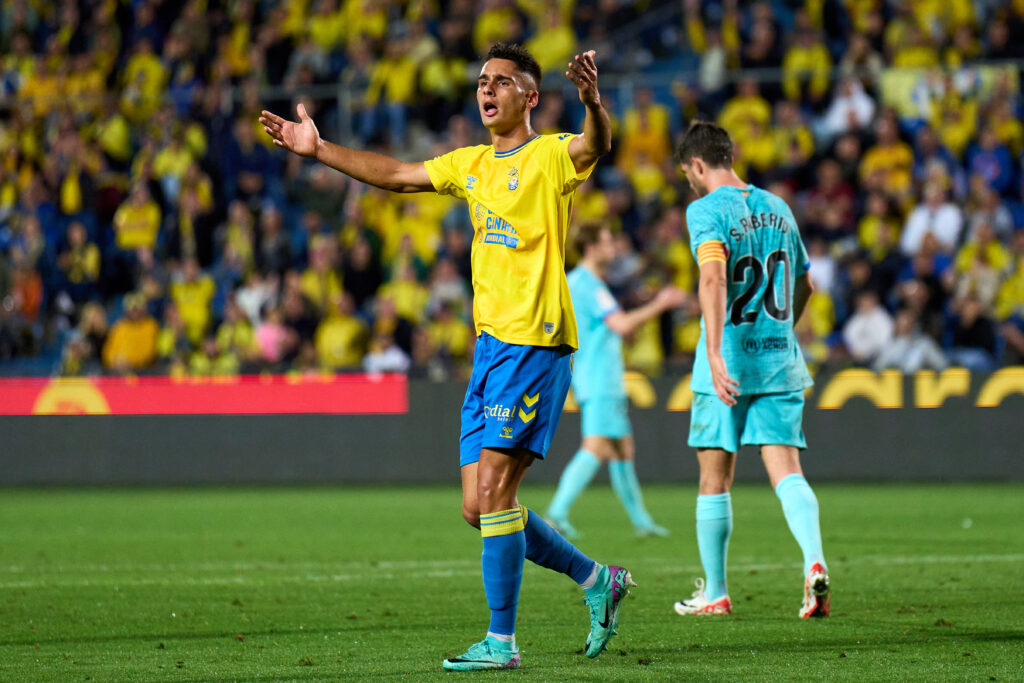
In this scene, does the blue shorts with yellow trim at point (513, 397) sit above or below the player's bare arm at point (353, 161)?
below

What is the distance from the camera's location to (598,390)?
10.6 meters

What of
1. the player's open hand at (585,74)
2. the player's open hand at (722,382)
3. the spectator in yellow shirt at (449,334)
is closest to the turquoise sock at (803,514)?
the player's open hand at (722,382)

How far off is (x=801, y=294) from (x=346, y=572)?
3.26 meters

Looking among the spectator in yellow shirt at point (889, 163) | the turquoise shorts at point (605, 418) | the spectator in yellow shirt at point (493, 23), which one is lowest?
the turquoise shorts at point (605, 418)

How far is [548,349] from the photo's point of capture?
5.37 metres

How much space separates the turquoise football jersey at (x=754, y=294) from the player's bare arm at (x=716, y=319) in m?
0.24

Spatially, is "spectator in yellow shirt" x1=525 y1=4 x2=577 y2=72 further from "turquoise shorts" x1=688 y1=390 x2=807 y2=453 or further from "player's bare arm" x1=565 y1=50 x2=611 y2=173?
"player's bare arm" x1=565 y1=50 x2=611 y2=173

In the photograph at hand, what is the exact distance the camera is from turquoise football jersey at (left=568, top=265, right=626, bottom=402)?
34.1ft

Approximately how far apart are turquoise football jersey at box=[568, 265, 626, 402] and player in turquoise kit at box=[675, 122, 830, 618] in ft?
11.7

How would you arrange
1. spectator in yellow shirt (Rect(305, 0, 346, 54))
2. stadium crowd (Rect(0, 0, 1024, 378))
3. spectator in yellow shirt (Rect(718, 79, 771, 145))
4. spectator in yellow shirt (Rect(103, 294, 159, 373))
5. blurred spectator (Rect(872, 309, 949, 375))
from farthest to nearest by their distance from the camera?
spectator in yellow shirt (Rect(305, 0, 346, 54))
spectator in yellow shirt (Rect(718, 79, 771, 145))
spectator in yellow shirt (Rect(103, 294, 159, 373))
stadium crowd (Rect(0, 0, 1024, 378))
blurred spectator (Rect(872, 309, 949, 375))

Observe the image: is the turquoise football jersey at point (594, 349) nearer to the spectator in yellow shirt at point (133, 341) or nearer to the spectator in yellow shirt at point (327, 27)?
the spectator in yellow shirt at point (133, 341)

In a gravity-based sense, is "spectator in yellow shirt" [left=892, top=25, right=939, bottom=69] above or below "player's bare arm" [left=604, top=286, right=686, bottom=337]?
above

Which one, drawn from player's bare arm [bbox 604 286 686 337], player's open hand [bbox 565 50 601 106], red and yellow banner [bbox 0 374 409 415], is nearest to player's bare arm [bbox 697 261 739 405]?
player's open hand [bbox 565 50 601 106]

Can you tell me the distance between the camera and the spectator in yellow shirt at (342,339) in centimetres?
1658
